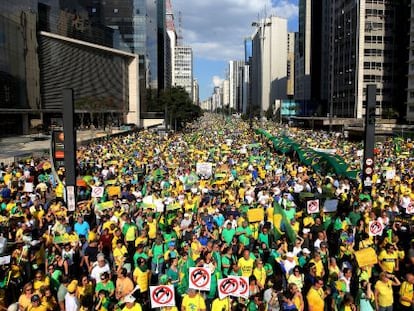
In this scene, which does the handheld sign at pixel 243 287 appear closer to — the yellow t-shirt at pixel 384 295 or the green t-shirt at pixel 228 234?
the yellow t-shirt at pixel 384 295

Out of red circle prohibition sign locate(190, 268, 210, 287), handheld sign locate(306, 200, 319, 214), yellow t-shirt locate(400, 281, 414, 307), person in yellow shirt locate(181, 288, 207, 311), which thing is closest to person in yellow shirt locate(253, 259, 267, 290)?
red circle prohibition sign locate(190, 268, 210, 287)

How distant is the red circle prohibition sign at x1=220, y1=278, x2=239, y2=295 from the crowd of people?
0.43 feet

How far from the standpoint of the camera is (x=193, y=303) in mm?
7141

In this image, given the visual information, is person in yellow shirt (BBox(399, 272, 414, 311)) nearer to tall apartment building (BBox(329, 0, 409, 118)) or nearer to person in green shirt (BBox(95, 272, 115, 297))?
person in green shirt (BBox(95, 272, 115, 297))

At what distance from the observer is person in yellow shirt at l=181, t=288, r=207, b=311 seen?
7.12 meters

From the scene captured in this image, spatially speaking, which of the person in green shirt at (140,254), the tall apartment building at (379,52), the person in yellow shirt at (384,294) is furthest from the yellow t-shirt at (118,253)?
the tall apartment building at (379,52)

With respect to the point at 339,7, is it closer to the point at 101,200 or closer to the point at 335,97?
the point at 335,97

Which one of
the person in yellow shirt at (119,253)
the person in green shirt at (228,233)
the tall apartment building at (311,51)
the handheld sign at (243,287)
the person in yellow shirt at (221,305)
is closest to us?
the person in yellow shirt at (221,305)

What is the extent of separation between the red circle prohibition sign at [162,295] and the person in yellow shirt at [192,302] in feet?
0.97

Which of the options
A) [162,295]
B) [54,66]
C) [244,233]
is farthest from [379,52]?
[162,295]

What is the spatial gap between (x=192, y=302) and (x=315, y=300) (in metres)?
1.91

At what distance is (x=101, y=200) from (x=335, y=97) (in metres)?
97.9

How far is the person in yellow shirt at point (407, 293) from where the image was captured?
7.67 meters

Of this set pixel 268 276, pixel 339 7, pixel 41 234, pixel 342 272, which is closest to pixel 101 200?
pixel 41 234
